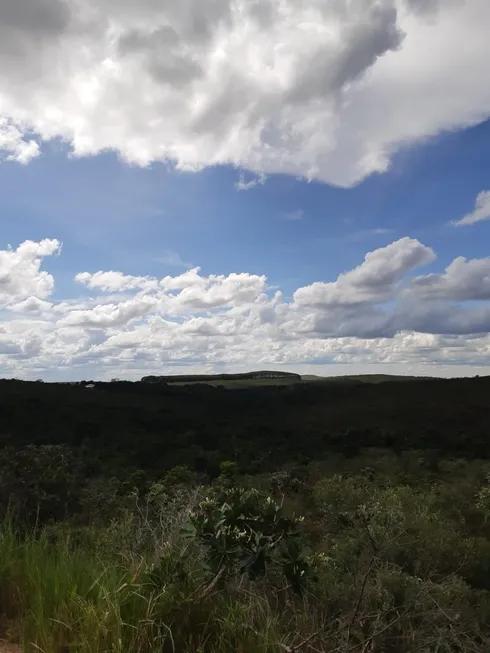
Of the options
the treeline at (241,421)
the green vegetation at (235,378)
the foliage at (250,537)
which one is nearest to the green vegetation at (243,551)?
the foliage at (250,537)

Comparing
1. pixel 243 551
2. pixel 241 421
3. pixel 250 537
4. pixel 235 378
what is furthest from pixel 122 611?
pixel 235 378

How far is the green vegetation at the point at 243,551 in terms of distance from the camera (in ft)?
11.1

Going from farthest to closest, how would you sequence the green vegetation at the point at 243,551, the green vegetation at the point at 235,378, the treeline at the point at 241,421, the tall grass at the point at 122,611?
1. the green vegetation at the point at 235,378
2. the treeline at the point at 241,421
3. the green vegetation at the point at 243,551
4. the tall grass at the point at 122,611

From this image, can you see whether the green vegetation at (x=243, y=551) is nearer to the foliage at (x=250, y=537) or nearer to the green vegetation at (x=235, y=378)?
the foliage at (x=250, y=537)

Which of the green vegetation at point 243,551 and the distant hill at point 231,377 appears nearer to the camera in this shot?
the green vegetation at point 243,551

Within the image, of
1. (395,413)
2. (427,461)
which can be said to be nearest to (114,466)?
(427,461)

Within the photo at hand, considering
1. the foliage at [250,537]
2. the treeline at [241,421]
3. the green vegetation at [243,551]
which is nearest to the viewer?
the green vegetation at [243,551]

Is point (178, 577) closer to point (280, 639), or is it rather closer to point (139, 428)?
point (280, 639)

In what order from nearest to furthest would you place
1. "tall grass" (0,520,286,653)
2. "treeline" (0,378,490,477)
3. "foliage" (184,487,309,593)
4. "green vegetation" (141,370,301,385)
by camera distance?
"tall grass" (0,520,286,653) → "foliage" (184,487,309,593) → "treeline" (0,378,490,477) → "green vegetation" (141,370,301,385)

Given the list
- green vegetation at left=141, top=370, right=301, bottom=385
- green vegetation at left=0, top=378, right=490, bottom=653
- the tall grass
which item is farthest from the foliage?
green vegetation at left=141, top=370, right=301, bottom=385

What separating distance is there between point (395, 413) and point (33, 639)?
50.8 meters

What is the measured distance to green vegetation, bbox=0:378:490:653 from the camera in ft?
11.1

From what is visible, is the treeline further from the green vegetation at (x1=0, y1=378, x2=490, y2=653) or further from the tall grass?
the tall grass

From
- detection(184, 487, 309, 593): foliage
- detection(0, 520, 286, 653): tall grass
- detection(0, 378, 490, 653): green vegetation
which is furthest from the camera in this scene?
detection(184, 487, 309, 593): foliage
